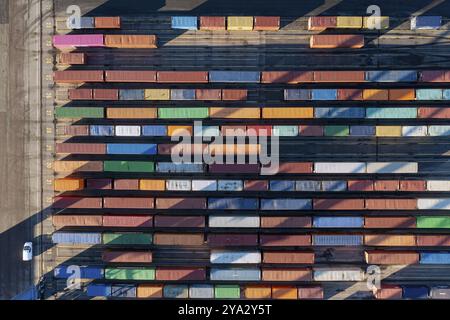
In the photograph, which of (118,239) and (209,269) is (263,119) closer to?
(209,269)

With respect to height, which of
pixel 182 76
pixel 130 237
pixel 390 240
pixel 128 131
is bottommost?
pixel 390 240

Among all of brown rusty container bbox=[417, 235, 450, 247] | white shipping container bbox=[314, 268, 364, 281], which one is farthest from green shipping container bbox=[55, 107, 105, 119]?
brown rusty container bbox=[417, 235, 450, 247]

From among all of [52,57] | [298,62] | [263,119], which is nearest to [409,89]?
[298,62]

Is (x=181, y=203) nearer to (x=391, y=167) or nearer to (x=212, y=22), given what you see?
(x=212, y=22)

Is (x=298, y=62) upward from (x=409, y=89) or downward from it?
upward

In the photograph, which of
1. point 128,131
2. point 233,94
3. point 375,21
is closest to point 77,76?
point 128,131

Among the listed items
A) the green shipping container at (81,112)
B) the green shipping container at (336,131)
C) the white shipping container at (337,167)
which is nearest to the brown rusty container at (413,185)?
the white shipping container at (337,167)

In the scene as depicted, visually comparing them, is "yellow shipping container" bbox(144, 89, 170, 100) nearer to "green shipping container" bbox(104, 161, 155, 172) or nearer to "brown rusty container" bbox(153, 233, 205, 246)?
"green shipping container" bbox(104, 161, 155, 172)
